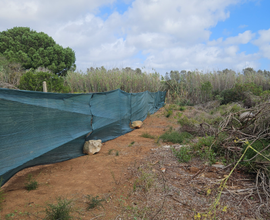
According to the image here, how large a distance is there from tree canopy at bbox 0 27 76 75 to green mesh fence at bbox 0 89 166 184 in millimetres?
26984

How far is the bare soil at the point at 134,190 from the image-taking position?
259 cm

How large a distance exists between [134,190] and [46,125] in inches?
88.8

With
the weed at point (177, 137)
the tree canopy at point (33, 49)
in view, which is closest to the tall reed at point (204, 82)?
the weed at point (177, 137)

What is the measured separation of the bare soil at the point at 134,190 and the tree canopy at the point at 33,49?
28.8m

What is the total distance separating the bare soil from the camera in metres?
2.59

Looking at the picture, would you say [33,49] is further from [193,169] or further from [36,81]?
[193,169]

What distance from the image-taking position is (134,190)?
3111 millimetres

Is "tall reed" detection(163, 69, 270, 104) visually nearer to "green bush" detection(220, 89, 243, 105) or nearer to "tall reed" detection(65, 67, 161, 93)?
"green bush" detection(220, 89, 243, 105)

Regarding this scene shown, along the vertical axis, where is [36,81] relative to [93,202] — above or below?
above

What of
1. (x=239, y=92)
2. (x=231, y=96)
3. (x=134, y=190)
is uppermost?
(x=239, y=92)

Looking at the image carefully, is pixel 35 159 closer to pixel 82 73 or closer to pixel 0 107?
pixel 0 107

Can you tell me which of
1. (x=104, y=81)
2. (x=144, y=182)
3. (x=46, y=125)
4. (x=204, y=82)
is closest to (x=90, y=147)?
(x=46, y=125)

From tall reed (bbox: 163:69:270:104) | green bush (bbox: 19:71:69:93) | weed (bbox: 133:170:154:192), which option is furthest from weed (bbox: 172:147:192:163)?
tall reed (bbox: 163:69:270:104)

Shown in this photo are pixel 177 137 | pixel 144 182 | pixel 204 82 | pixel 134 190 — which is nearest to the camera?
pixel 134 190
